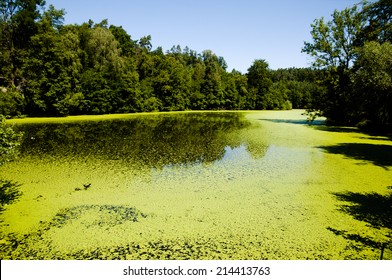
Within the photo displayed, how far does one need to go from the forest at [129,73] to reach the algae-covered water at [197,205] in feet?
23.7

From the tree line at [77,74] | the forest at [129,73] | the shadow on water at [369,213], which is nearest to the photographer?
the shadow on water at [369,213]

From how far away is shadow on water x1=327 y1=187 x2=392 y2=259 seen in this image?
5.71 metres

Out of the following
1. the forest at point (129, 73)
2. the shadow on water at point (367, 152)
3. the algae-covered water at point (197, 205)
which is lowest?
the algae-covered water at point (197, 205)

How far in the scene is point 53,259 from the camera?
16.7ft

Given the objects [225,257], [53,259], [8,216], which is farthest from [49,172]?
[225,257]

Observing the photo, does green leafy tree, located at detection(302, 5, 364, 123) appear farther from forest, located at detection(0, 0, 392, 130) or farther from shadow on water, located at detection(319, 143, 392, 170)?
shadow on water, located at detection(319, 143, 392, 170)

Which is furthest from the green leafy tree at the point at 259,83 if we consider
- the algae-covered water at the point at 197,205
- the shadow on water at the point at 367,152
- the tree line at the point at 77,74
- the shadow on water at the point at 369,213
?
the shadow on water at the point at 369,213

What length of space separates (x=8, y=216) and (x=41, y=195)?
145cm

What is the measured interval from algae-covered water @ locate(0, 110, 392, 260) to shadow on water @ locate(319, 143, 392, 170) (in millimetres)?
95

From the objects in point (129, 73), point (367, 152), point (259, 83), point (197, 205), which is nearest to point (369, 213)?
point (197, 205)

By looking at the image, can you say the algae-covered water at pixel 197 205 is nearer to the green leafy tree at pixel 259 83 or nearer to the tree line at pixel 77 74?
the tree line at pixel 77 74

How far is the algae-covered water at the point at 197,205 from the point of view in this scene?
5484mm

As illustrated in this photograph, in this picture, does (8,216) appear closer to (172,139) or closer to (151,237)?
(151,237)

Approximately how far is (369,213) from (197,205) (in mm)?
4280
